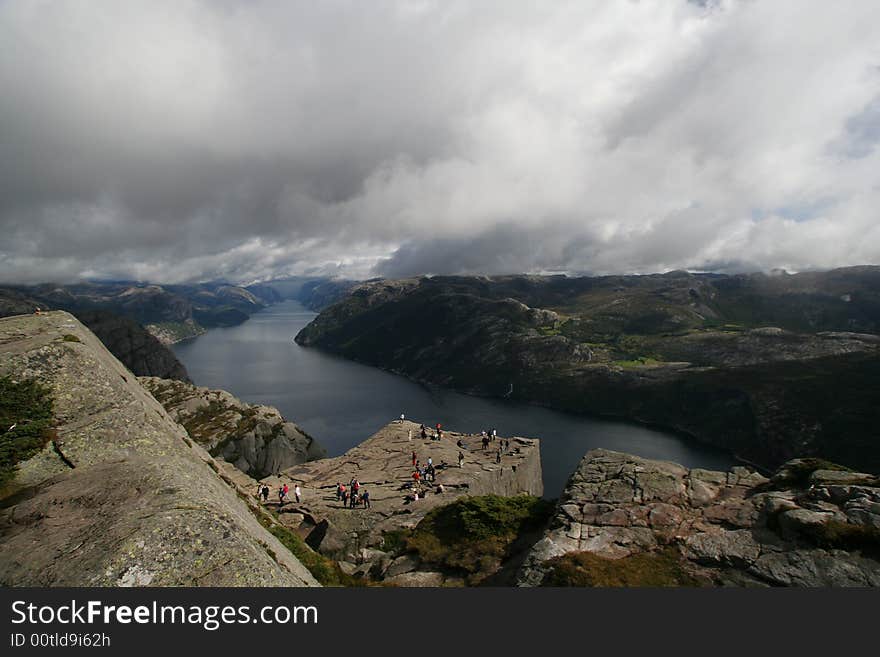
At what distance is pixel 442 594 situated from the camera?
39.8 feet

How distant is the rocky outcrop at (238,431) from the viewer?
90.2 meters

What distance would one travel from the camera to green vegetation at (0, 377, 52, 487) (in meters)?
16.8

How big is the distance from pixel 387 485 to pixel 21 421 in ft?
105

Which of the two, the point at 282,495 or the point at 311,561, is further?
the point at 282,495

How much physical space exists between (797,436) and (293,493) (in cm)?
20711

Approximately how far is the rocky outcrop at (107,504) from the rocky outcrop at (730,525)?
15404mm

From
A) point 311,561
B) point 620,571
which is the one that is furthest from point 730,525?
point 311,561

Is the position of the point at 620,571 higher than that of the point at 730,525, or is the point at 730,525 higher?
the point at 730,525

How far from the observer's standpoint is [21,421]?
1819 cm

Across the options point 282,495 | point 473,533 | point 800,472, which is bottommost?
point 282,495

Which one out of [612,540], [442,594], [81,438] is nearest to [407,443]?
[612,540]

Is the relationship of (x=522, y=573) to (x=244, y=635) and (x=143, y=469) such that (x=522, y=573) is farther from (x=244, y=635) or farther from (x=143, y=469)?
(x=143, y=469)

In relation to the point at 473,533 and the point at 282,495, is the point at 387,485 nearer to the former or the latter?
the point at 282,495

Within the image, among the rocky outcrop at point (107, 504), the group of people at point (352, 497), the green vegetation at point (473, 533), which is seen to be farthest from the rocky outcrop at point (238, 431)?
the rocky outcrop at point (107, 504)
